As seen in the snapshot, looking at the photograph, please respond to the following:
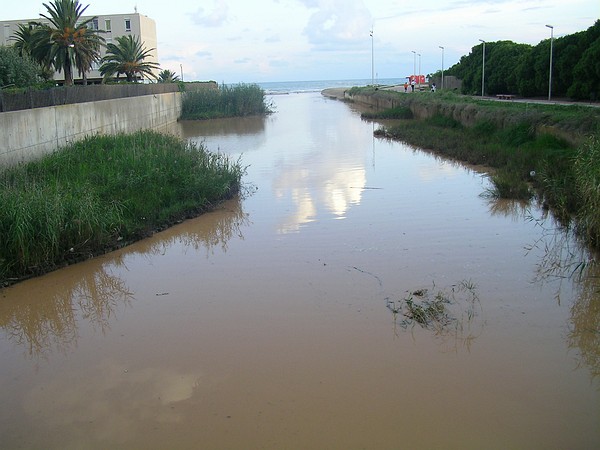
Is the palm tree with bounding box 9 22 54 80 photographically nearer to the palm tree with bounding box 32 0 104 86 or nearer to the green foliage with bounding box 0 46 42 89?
the palm tree with bounding box 32 0 104 86

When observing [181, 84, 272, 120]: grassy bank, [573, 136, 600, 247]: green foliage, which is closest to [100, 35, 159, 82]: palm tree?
[181, 84, 272, 120]: grassy bank

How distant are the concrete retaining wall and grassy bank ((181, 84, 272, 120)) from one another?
1130cm

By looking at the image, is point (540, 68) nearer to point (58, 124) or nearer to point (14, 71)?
point (58, 124)

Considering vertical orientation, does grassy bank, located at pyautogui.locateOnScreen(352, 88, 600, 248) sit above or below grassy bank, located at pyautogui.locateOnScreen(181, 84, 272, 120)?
below

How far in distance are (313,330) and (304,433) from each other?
1.76 metres

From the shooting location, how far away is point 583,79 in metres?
23.0

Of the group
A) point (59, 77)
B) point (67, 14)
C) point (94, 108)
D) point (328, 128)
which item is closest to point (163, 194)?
point (94, 108)

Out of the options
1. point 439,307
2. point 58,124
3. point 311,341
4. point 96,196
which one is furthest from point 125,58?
point 311,341

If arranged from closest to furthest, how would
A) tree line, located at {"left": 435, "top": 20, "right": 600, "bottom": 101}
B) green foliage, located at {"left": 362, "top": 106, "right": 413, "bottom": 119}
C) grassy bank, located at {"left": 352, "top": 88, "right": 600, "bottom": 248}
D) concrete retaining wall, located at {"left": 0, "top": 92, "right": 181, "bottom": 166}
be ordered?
grassy bank, located at {"left": 352, "top": 88, "right": 600, "bottom": 248}, concrete retaining wall, located at {"left": 0, "top": 92, "right": 181, "bottom": 166}, tree line, located at {"left": 435, "top": 20, "right": 600, "bottom": 101}, green foliage, located at {"left": 362, "top": 106, "right": 413, "bottom": 119}

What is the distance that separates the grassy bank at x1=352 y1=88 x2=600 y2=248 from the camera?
918 centimetres

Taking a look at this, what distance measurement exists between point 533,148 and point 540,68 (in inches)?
568

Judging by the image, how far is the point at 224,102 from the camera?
132 ft

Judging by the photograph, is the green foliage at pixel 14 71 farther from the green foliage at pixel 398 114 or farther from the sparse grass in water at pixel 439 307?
the sparse grass in water at pixel 439 307

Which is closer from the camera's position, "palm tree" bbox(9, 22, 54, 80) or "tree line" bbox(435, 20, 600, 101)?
"tree line" bbox(435, 20, 600, 101)
